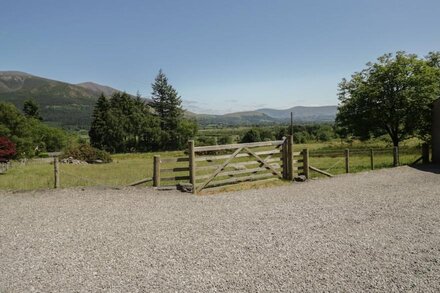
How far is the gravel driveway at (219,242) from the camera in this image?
5.73 meters

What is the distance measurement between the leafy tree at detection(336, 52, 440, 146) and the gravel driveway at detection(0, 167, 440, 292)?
15.9 m

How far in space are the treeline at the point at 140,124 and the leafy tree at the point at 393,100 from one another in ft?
198

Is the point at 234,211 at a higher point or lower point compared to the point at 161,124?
lower

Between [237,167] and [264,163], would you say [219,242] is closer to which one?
[237,167]

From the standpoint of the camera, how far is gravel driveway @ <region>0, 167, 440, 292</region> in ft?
18.8

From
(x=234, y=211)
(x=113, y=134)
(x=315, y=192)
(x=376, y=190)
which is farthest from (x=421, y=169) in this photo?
(x=113, y=134)

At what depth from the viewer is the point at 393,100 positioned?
93.4 feet

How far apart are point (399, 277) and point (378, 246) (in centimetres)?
163

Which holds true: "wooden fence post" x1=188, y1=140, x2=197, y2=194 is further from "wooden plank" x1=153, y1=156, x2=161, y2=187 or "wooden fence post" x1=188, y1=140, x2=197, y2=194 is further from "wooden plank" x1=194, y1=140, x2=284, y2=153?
"wooden plank" x1=153, y1=156, x2=161, y2=187

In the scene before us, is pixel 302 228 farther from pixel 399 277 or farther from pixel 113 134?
pixel 113 134

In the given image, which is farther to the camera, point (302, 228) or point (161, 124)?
point (161, 124)

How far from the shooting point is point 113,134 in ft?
267

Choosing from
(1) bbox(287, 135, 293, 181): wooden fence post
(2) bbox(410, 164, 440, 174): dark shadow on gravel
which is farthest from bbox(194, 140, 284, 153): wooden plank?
(2) bbox(410, 164, 440, 174): dark shadow on gravel

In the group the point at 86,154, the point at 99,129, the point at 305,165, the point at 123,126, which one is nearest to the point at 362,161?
the point at 305,165
